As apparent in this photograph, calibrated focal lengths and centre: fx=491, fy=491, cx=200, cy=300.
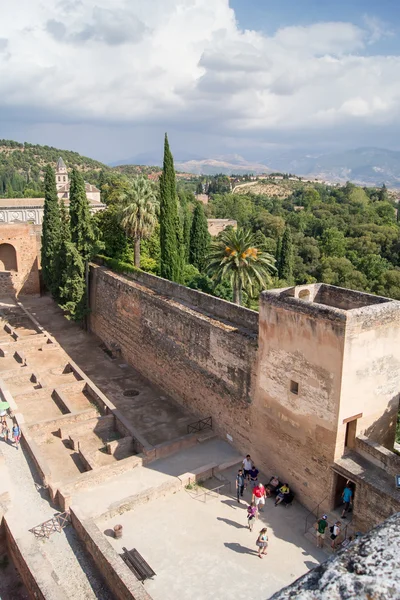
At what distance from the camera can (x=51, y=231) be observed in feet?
85.0

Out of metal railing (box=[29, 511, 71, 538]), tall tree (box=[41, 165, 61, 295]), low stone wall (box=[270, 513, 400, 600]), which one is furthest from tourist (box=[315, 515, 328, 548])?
tall tree (box=[41, 165, 61, 295])

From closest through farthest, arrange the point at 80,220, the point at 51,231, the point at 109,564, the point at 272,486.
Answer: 1. the point at 109,564
2. the point at 272,486
3. the point at 80,220
4. the point at 51,231

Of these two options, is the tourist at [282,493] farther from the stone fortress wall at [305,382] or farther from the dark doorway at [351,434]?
the dark doorway at [351,434]

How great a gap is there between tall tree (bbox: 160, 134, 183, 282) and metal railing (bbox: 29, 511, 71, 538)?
13.0m

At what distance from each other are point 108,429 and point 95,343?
7617 millimetres

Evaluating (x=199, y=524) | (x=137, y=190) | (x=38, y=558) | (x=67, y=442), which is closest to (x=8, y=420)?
(x=67, y=442)

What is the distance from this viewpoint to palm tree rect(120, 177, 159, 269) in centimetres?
2217

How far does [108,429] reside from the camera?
1536 centimetres

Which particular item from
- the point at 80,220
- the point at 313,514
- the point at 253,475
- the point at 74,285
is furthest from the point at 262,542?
the point at 80,220

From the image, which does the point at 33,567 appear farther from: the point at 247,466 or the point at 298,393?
the point at 298,393

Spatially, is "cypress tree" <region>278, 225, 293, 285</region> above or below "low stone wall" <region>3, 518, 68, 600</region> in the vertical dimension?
above

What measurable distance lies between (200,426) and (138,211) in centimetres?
1119

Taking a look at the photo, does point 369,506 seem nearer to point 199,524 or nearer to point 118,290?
point 199,524

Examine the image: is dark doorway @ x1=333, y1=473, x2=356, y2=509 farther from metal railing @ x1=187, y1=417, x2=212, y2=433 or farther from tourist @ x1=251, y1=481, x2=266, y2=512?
metal railing @ x1=187, y1=417, x2=212, y2=433
